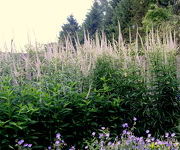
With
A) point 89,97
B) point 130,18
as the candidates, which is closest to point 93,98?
point 89,97

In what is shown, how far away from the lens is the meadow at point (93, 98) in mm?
3863

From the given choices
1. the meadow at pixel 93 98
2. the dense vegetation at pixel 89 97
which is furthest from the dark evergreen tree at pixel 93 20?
the meadow at pixel 93 98

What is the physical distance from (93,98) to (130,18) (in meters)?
22.7

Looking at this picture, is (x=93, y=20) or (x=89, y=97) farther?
(x=93, y=20)

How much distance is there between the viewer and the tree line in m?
15.1

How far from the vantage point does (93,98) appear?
4.50 metres

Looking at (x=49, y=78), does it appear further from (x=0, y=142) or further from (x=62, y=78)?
(x=0, y=142)

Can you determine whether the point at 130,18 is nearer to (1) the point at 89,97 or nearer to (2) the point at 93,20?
(2) the point at 93,20

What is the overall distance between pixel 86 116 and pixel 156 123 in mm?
1317

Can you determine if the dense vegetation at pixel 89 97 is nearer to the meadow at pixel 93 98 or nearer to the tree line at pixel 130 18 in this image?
the meadow at pixel 93 98

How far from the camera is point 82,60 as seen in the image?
196 inches

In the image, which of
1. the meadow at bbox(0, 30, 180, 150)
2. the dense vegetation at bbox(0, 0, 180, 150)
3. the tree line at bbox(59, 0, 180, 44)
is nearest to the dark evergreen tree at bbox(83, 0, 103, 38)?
the tree line at bbox(59, 0, 180, 44)

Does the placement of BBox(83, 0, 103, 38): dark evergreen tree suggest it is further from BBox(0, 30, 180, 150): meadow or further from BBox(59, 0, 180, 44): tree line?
BBox(0, 30, 180, 150): meadow

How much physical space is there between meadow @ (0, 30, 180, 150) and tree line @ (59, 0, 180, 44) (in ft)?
4.03
